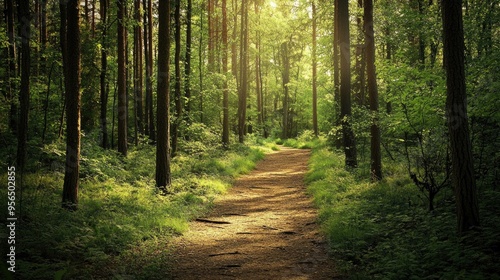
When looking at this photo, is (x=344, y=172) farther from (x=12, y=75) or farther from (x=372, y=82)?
(x=12, y=75)

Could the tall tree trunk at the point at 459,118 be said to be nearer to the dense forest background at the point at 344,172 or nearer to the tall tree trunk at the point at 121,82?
the dense forest background at the point at 344,172

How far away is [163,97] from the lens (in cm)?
1080

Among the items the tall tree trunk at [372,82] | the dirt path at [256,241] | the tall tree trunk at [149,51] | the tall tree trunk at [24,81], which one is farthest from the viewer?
the tall tree trunk at [149,51]

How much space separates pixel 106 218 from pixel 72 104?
9.25 feet

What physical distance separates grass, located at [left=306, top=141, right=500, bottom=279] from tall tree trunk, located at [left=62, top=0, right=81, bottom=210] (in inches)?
242

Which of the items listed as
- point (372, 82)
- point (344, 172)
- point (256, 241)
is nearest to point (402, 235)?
point (256, 241)

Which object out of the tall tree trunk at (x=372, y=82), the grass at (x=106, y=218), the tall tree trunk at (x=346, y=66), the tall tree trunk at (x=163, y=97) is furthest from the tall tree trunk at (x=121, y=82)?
the tall tree trunk at (x=372, y=82)

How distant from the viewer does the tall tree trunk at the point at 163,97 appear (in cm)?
1048

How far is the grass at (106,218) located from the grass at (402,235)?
11.2ft

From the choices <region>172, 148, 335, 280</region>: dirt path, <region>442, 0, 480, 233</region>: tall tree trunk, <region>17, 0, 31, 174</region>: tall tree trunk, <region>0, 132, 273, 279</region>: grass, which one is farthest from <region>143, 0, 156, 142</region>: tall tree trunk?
<region>442, 0, 480, 233</region>: tall tree trunk

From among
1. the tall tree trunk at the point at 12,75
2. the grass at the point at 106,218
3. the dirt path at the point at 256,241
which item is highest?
the tall tree trunk at the point at 12,75

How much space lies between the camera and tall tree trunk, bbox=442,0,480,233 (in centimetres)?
515

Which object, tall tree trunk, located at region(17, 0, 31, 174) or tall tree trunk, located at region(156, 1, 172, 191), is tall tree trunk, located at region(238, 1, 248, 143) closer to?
tall tree trunk, located at region(156, 1, 172, 191)

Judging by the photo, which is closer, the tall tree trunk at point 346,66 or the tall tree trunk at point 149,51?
the tall tree trunk at point 346,66
